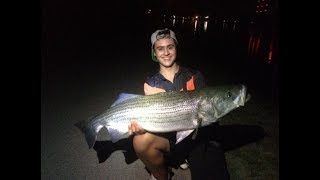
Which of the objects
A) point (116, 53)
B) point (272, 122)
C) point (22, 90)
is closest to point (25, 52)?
point (22, 90)

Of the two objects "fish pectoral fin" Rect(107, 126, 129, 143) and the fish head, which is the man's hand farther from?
the fish head

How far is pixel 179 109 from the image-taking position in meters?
3.98

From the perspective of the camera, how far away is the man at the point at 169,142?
4.32 metres

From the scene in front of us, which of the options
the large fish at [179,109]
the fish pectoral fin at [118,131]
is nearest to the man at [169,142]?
the fish pectoral fin at [118,131]

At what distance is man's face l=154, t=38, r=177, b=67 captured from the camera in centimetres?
444

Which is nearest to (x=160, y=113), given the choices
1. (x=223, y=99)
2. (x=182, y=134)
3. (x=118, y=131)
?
(x=182, y=134)

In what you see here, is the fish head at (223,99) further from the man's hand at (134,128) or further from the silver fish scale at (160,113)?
the man's hand at (134,128)

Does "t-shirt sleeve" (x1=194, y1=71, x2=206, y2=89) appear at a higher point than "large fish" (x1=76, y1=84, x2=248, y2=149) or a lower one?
higher

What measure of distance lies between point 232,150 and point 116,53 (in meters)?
10.5

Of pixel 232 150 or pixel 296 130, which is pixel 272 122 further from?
pixel 296 130

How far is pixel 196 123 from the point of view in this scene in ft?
13.0

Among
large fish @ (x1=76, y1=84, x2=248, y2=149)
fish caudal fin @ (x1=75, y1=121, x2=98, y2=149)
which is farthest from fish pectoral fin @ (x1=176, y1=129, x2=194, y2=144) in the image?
fish caudal fin @ (x1=75, y1=121, x2=98, y2=149)

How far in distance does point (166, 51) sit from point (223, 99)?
1023mm

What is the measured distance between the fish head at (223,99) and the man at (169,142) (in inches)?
19.1
